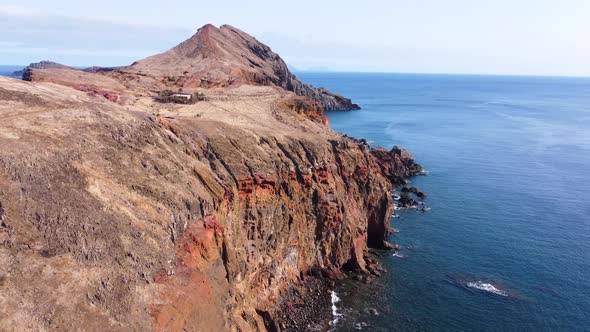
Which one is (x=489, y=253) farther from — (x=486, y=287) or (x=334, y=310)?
(x=334, y=310)

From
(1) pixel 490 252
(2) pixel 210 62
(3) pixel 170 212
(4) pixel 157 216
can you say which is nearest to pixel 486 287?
(1) pixel 490 252

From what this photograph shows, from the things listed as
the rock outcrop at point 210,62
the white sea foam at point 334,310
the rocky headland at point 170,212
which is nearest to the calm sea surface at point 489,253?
the white sea foam at point 334,310

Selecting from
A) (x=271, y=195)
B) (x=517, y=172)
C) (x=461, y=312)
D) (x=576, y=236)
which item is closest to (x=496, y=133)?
(x=517, y=172)

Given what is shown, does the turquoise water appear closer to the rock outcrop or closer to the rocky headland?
the rocky headland

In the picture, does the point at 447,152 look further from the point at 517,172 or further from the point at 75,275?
the point at 75,275

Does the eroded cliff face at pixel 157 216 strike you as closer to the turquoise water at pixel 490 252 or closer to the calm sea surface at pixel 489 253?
the calm sea surface at pixel 489 253

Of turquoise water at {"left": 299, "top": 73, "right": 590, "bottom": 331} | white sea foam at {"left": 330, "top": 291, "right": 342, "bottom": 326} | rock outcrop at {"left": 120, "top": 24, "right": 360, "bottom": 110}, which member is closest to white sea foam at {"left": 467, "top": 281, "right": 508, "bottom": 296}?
turquoise water at {"left": 299, "top": 73, "right": 590, "bottom": 331}
